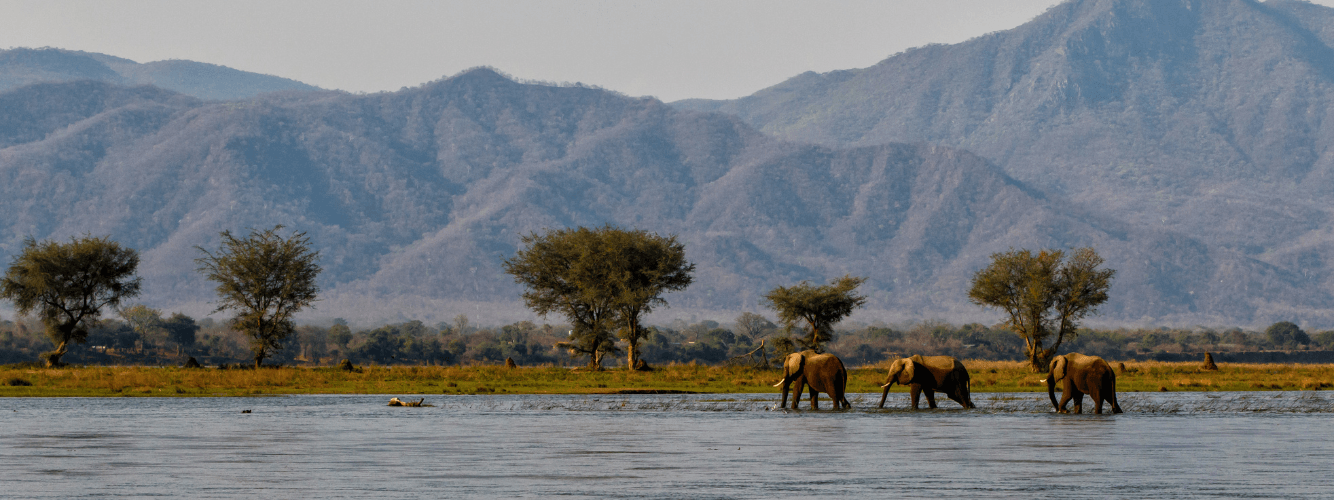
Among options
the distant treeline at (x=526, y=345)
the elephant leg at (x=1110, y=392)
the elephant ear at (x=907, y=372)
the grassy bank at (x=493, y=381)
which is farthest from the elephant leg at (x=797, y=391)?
the distant treeline at (x=526, y=345)

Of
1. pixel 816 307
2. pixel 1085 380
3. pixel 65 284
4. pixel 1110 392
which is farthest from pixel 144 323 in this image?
pixel 1110 392

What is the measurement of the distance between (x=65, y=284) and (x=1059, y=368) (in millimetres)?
65387

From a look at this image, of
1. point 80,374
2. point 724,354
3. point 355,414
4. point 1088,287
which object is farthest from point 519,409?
point 724,354

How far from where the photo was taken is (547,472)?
21.8m

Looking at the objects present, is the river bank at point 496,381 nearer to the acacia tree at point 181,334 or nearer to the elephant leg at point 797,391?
the elephant leg at point 797,391

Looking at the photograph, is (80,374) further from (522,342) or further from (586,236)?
(522,342)

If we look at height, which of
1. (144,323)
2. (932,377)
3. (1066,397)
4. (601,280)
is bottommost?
(1066,397)

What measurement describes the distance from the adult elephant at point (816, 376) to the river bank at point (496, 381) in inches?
512

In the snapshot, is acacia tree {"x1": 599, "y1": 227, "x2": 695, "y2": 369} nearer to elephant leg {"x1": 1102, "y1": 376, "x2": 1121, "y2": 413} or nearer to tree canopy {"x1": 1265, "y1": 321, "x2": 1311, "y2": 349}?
elephant leg {"x1": 1102, "y1": 376, "x2": 1121, "y2": 413}

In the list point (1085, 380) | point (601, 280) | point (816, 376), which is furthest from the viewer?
point (601, 280)

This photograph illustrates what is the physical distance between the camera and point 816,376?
43406 millimetres

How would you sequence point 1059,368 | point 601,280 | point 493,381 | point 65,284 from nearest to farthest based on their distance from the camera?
point 1059,368
point 493,381
point 601,280
point 65,284

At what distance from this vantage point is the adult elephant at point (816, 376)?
42.7 metres

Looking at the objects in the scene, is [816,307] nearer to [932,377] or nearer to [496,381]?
[496,381]
